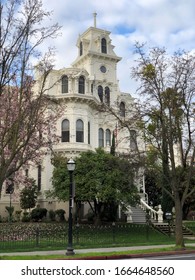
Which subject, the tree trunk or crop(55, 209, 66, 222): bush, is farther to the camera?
crop(55, 209, 66, 222): bush

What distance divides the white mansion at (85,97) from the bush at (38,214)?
6.24 ft

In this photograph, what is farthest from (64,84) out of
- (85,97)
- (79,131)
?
(79,131)

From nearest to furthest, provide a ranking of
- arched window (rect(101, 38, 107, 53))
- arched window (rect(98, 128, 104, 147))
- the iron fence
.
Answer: the iron fence → arched window (rect(98, 128, 104, 147)) → arched window (rect(101, 38, 107, 53))

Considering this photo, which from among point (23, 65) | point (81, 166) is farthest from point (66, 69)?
point (23, 65)

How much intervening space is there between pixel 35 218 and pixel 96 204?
303 inches

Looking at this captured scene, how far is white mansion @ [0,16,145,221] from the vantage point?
3909cm

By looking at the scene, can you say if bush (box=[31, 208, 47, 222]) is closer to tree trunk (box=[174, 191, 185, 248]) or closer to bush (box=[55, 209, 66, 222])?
bush (box=[55, 209, 66, 222])

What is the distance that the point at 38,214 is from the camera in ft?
120

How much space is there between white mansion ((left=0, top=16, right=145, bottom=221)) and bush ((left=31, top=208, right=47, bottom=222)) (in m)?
Result: 1.90

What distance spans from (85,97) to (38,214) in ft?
39.6

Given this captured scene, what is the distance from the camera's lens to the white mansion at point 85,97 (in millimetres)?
39094

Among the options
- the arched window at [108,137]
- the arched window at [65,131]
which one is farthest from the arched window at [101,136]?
the arched window at [65,131]

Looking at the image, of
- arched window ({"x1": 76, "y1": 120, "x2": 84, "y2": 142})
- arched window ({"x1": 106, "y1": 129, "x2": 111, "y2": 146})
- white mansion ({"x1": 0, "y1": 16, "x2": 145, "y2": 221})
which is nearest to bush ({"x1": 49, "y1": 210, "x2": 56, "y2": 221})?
white mansion ({"x1": 0, "y1": 16, "x2": 145, "y2": 221})

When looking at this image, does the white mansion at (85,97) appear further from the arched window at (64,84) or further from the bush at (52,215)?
the bush at (52,215)
